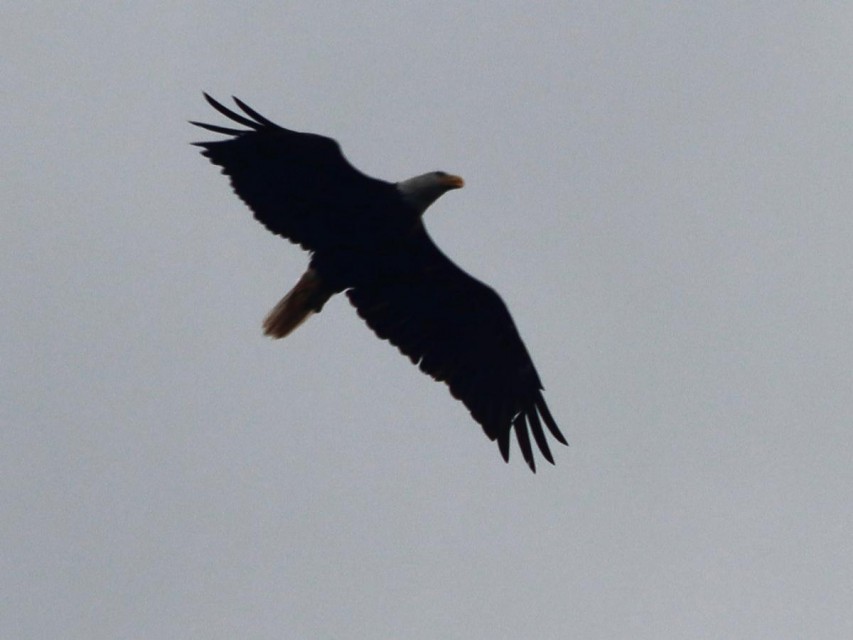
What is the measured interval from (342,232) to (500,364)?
5.99 ft

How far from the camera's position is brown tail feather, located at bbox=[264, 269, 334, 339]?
12781 mm

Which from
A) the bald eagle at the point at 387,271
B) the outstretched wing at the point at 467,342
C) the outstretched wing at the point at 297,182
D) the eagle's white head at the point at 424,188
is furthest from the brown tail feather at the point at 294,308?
the eagle's white head at the point at 424,188

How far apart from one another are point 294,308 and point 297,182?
4.12 feet

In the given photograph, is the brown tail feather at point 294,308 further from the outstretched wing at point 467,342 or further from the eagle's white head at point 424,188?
the eagle's white head at point 424,188

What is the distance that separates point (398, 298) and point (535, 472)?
1743 millimetres

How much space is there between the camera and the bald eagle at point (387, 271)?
11.9 m

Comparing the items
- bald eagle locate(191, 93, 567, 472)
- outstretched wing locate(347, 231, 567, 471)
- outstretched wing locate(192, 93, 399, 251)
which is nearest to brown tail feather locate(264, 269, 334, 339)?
bald eagle locate(191, 93, 567, 472)

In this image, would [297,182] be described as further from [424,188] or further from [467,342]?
[467,342]

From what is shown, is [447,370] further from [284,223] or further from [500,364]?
[284,223]

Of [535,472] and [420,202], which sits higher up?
[420,202]

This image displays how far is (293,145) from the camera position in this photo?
11836 mm

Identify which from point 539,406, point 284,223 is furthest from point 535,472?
point 284,223

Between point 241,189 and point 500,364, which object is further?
point 500,364

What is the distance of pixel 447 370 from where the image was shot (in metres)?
13.1
